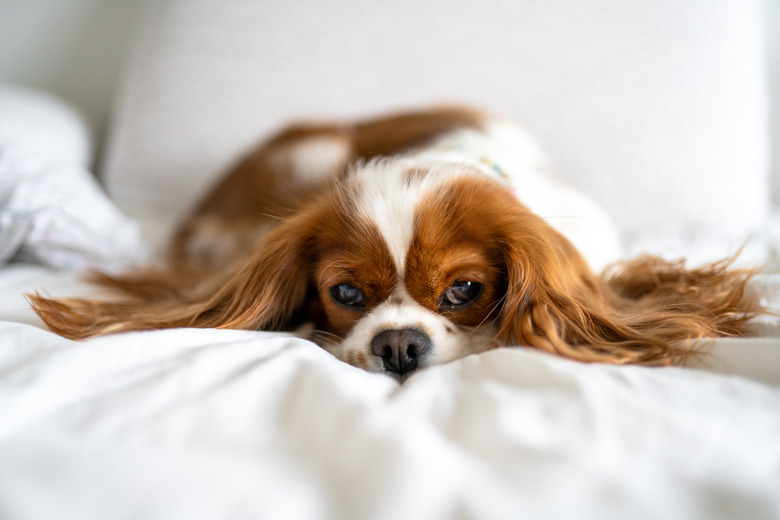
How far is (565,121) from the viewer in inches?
88.3

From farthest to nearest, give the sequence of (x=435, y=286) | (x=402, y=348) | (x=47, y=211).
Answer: (x=47, y=211) < (x=435, y=286) < (x=402, y=348)

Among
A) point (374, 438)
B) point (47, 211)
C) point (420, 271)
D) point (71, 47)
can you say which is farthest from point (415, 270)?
point (71, 47)

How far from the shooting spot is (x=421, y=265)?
45.2 inches

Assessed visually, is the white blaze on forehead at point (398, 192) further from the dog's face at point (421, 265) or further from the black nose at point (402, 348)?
the black nose at point (402, 348)

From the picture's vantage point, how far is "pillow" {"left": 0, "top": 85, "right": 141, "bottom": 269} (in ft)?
5.14

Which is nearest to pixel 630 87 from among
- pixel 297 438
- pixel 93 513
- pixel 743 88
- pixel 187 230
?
pixel 743 88

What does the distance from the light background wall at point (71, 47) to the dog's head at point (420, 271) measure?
2.39 metres

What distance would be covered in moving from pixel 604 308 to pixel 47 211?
161cm

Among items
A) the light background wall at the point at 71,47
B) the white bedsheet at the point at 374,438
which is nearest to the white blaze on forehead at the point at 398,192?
the white bedsheet at the point at 374,438

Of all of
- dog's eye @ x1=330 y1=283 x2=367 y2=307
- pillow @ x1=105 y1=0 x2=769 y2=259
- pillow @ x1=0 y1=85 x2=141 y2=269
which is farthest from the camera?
pillow @ x1=105 y1=0 x2=769 y2=259

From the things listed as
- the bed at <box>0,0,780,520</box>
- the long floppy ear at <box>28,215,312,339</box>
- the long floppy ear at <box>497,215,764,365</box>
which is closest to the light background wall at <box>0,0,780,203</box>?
the bed at <box>0,0,780,520</box>

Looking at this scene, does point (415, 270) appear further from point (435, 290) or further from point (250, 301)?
point (250, 301)

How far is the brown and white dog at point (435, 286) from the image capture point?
1.07 m

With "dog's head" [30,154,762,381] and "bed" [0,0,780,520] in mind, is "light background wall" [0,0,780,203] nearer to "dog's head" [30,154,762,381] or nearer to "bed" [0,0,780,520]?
"bed" [0,0,780,520]
